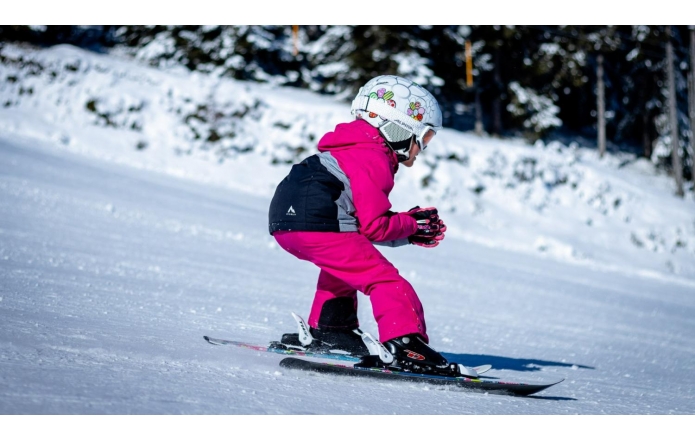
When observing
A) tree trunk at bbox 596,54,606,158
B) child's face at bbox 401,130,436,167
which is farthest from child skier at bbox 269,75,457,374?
tree trunk at bbox 596,54,606,158

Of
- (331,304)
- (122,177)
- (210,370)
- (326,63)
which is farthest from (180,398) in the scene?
(326,63)

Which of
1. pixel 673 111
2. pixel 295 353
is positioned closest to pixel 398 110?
pixel 295 353

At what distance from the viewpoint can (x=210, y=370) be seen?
2764 mm

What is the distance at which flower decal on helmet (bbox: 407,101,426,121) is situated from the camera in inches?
135

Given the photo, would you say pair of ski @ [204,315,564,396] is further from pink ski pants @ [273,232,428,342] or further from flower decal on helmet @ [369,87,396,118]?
flower decal on helmet @ [369,87,396,118]

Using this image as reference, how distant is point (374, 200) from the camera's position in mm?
3059

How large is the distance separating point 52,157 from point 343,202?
9375 mm

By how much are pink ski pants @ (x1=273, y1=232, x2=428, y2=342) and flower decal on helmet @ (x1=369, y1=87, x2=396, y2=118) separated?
74cm

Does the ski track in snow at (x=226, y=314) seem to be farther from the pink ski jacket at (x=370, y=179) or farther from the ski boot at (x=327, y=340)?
the pink ski jacket at (x=370, y=179)

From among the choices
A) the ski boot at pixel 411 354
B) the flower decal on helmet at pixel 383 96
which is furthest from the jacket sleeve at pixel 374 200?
the ski boot at pixel 411 354

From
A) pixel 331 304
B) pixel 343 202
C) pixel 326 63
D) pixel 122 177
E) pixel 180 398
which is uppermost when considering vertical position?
pixel 326 63

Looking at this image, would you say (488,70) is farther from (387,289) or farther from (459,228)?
(387,289)

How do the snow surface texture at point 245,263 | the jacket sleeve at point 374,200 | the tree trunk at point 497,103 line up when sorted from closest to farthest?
the snow surface texture at point 245,263
the jacket sleeve at point 374,200
the tree trunk at point 497,103

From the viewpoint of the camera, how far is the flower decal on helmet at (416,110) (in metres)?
3.44
